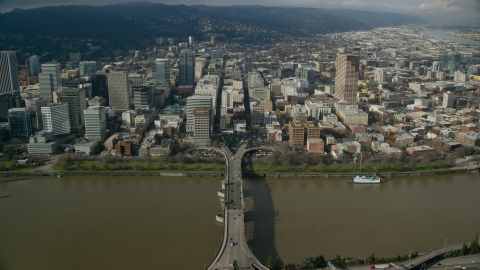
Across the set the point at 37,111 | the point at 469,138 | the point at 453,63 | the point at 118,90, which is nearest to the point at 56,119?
the point at 37,111

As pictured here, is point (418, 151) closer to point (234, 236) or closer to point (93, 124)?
point (234, 236)

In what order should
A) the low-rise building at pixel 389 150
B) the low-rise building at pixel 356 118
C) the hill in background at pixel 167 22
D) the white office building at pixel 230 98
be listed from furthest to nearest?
the hill in background at pixel 167 22 → the white office building at pixel 230 98 → the low-rise building at pixel 356 118 → the low-rise building at pixel 389 150

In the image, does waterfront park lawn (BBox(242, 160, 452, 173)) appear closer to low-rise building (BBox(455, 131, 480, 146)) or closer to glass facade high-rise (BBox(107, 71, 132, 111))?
low-rise building (BBox(455, 131, 480, 146))

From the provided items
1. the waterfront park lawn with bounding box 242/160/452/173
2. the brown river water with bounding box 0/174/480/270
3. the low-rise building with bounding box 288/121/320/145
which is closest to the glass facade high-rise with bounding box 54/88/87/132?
the brown river water with bounding box 0/174/480/270

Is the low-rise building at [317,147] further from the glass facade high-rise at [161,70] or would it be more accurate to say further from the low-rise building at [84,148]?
the glass facade high-rise at [161,70]

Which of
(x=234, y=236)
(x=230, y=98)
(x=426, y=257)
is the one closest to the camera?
(x=426, y=257)

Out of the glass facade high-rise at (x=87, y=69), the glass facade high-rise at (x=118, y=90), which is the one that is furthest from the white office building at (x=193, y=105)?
the glass facade high-rise at (x=87, y=69)
